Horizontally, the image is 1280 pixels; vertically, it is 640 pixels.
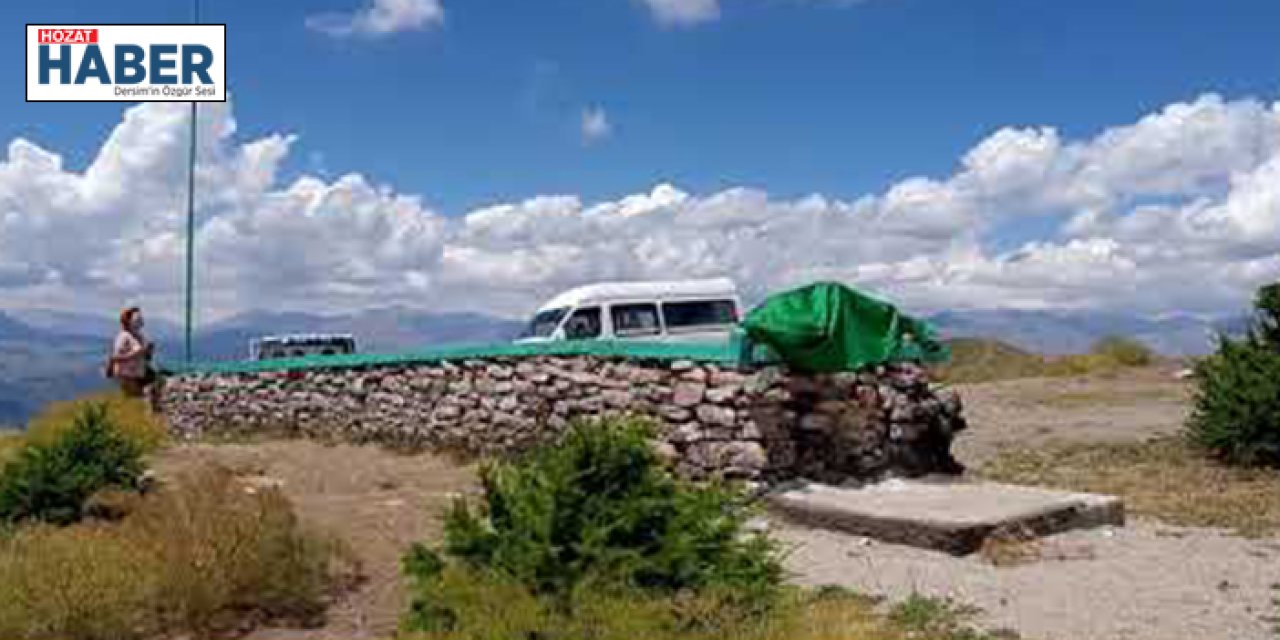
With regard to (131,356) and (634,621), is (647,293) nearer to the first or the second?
(131,356)

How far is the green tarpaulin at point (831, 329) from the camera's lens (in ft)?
42.5

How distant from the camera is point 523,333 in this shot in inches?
873

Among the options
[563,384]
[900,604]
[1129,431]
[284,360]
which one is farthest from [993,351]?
[900,604]

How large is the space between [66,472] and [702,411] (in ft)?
19.4

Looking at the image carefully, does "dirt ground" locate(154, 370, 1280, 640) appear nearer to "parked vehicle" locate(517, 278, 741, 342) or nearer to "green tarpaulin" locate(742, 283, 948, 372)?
"green tarpaulin" locate(742, 283, 948, 372)

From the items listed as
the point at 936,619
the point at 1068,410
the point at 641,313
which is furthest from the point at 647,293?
the point at 936,619

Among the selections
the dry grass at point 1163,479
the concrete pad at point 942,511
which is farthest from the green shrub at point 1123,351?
the concrete pad at point 942,511

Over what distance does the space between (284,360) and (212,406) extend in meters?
2.78

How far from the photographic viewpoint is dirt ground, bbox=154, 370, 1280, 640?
7930 millimetres

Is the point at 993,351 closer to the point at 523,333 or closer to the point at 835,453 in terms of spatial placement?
the point at 523,333

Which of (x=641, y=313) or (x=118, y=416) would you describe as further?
(x=641, y=313)

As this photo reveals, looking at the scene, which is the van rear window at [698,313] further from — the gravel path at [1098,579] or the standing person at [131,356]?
the gravel path at [1098,579]

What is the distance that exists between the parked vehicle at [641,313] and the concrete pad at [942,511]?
830 centimetres

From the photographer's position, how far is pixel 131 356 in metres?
21.7
